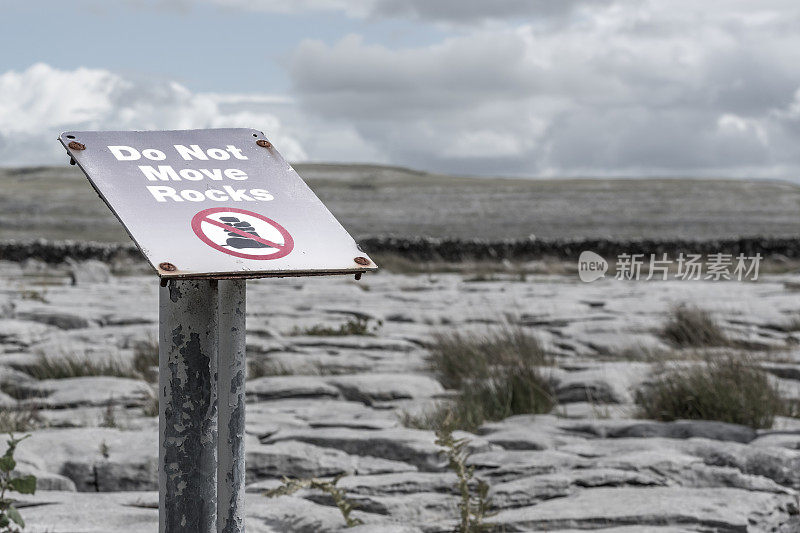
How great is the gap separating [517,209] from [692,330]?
47880mm

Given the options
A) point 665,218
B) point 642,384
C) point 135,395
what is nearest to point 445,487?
point 642,384

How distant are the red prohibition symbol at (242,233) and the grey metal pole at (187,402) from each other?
19 centimetres

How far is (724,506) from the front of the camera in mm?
4090

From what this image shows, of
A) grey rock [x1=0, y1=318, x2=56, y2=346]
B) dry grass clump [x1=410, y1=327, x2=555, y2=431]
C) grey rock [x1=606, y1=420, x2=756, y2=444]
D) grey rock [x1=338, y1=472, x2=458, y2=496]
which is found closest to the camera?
grey rock [x1=338, y1=472, x2=458, y2=496]

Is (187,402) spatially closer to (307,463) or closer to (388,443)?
(307,463)

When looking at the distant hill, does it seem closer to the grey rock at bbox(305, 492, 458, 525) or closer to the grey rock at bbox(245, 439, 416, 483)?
the grey rock at bbox(245, 439, 416, 483)

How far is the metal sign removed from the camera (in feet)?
8.28

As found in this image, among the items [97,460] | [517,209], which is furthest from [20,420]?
[517,209]

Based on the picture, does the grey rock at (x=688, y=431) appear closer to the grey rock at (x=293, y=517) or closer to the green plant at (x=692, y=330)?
the grey rock at (x=293, y=517)

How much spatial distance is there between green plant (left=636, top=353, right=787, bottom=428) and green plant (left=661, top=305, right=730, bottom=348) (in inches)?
104

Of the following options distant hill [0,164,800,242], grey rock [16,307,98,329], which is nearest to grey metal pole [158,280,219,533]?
grey rock [16,307,98,329]

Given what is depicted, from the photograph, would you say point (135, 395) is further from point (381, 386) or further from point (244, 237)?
point (244, 237)

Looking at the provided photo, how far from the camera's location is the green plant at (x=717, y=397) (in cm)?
587

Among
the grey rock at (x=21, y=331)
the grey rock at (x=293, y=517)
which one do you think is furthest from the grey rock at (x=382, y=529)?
the grey rock at (x=21, y=331)
